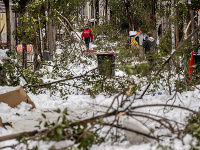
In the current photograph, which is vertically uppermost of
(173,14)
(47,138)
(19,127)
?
(173,14)

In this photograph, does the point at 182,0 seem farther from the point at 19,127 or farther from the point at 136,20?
the point at 136,20

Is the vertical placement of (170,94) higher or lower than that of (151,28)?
lower

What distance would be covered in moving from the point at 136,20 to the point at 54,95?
21810 mm

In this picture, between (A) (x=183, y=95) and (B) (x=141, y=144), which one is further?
(A) (x=183, y=95)

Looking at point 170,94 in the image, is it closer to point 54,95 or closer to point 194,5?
point 54,95

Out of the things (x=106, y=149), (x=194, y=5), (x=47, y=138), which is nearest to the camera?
(x=47, y=138)

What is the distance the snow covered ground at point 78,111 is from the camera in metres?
4.49

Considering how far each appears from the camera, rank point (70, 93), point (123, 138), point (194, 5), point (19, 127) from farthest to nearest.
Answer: point (194, 5) → point (70, 93) → point (19, 127) → point (123, 138)

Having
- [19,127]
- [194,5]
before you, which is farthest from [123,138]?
[194,5]

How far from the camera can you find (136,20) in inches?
1177

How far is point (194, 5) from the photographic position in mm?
12023

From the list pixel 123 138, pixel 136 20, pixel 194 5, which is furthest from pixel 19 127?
pixel 136 20

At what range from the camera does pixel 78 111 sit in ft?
24.2

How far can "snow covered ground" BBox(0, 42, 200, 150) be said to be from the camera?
4492 mm
